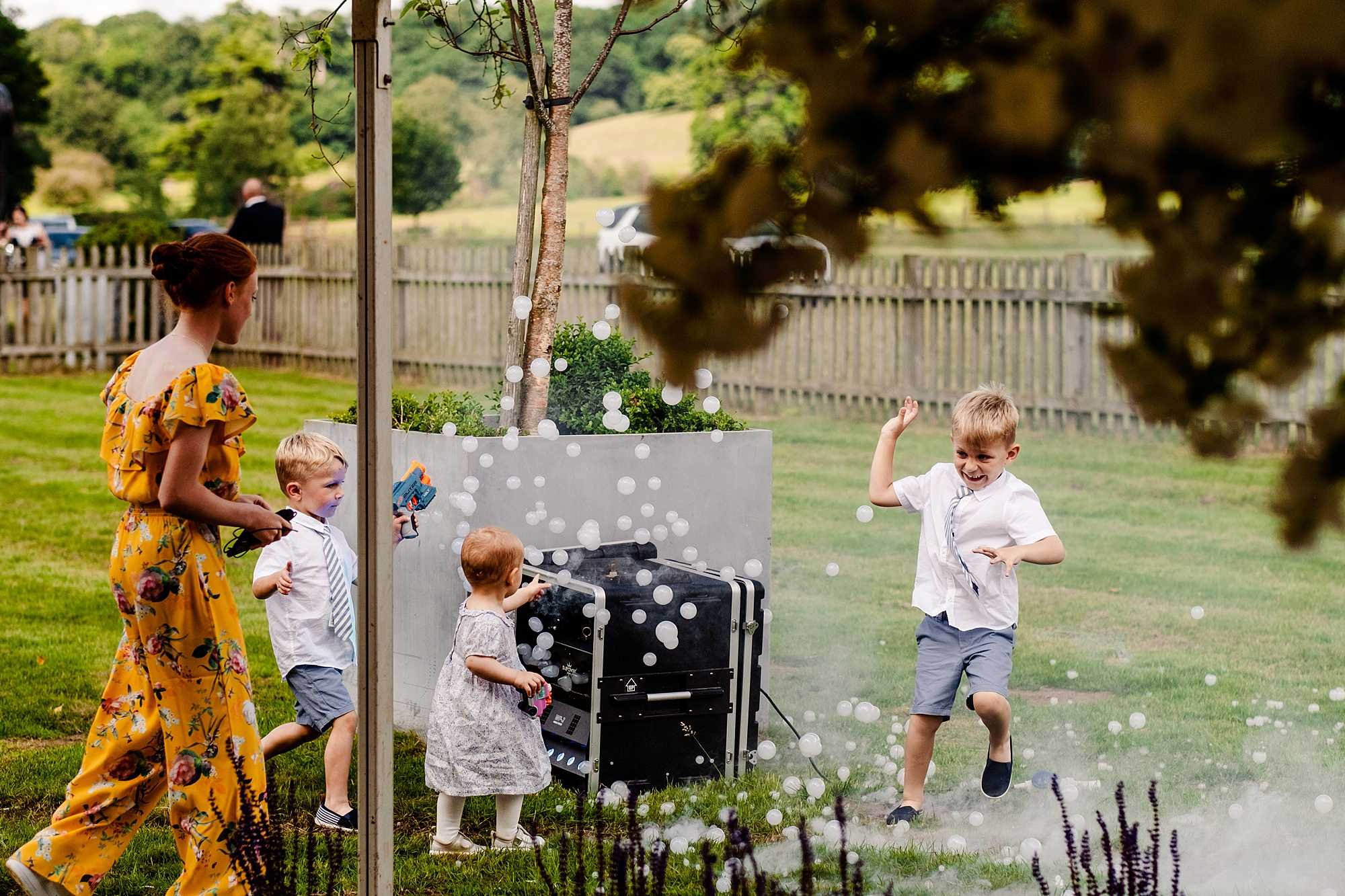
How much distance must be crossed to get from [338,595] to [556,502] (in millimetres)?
667

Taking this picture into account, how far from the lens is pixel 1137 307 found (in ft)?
3.01

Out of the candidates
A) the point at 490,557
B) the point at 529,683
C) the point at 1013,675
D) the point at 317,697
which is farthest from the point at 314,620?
the point at 1013,675

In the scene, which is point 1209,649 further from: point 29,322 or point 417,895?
point 29,322

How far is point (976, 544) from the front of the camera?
3602 millimetres

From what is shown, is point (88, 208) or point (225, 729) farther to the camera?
point (88, 208)

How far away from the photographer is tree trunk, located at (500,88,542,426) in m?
4.01

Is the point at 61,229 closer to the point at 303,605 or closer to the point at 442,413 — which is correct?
the point at 442,413

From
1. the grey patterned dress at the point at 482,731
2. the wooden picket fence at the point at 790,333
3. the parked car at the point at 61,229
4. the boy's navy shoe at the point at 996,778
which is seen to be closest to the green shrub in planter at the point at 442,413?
the grey patterned dress at the point at 482,731

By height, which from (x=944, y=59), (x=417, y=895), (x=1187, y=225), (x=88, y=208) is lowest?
(x=417, y=895)

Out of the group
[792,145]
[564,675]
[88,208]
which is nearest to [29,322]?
[564,675]

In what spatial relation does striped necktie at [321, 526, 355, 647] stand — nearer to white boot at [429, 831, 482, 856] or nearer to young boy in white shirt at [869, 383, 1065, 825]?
white boot at [429, 831, 482, 856]

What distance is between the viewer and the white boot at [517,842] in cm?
Result: 331

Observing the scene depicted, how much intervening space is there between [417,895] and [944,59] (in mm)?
2483

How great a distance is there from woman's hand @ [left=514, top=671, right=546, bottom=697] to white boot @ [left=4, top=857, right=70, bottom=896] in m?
1.02
